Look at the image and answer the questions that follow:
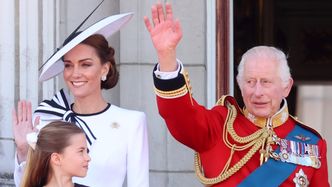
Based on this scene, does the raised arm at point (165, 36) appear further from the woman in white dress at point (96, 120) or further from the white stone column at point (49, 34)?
the white stone column at point (49, 34)

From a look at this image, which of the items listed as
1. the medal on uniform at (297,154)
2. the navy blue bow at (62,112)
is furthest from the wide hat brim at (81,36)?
the medal on uniform at (297,154)

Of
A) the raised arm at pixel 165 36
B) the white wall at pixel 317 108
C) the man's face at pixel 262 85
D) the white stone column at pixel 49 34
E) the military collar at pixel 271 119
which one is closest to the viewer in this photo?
the raised arm at pixel 165 36

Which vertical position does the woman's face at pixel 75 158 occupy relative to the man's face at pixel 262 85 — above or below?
below

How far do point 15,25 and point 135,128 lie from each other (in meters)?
1.72

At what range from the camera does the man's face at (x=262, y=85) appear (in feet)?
11.7

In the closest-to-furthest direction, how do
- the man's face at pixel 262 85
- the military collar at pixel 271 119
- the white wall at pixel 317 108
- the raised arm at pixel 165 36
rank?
the raised arm at pixel 165 36 → the man's face at pixel 262 85 → the military collar at pixel 271 119 → the white wall at pixel 317 108

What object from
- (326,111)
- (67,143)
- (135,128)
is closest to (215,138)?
(135,128)

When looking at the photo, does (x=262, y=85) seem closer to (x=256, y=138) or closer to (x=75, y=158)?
(x=256, y=138)

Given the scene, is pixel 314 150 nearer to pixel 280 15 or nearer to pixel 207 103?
pixel 207 103

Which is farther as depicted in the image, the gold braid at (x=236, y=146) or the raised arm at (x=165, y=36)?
the gold braid at (x=236, y=146)

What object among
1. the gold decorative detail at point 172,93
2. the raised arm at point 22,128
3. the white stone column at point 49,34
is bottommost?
the raised arm at point 22,128

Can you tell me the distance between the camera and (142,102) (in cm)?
521

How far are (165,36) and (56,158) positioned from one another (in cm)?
57

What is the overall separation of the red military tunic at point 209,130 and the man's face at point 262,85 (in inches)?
4.6
